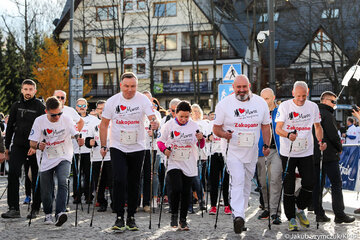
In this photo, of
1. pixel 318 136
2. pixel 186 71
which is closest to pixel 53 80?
pixel 186 71

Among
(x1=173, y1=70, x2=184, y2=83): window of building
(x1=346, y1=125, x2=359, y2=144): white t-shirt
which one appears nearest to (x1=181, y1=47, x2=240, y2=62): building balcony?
(x1=173, y1=70, x2=184, y2=83): window of building

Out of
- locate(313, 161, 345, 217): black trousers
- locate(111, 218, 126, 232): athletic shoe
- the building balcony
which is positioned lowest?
locate(111, 218, 126, 232): athletic shoe

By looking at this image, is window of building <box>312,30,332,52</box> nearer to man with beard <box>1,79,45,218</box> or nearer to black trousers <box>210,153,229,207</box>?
black trousers <box>210,153,229,207</box>

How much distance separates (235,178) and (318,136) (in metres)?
1.69

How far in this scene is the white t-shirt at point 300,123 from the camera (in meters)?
8.25

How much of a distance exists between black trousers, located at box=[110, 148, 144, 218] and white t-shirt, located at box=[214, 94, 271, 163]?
1.33 meters

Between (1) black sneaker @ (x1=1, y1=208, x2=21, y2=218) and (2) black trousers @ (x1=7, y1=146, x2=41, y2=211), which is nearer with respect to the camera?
(1) black sneaker @ (x1=1, y1=208, x2=21, y2=218)

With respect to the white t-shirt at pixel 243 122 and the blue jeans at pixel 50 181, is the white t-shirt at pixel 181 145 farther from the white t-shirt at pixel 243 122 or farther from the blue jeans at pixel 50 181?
the blue jeans at pixel 50 181

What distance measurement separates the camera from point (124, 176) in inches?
316

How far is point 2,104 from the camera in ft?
170

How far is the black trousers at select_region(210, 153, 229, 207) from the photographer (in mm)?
10297

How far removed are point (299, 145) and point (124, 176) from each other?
8.53ft

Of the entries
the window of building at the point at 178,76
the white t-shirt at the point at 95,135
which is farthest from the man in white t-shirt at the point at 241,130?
the window of building at the point at 178,76

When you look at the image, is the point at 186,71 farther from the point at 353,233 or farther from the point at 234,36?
the point at 353,233
